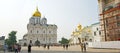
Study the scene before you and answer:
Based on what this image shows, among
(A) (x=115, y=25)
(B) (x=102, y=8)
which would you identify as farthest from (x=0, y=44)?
(B) (x=102, y=8)

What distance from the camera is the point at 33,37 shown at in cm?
10169

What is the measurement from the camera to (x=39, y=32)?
10250 cm

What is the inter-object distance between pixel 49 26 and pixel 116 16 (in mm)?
59162

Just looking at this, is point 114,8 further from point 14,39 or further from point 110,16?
point 14,39

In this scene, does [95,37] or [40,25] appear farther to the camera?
[40,25]

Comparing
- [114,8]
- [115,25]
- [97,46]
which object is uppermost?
[114,8]

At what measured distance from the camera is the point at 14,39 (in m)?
90.0

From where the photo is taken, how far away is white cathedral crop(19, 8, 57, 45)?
101 metres

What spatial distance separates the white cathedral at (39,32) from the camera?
101375 millimetres

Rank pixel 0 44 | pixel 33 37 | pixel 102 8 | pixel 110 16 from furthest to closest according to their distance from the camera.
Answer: pixel 33 37, pixel 102 8, pixel 110 16, pixel 0 44

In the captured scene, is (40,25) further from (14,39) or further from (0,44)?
(0,44)

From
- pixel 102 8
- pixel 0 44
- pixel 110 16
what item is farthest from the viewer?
pixel 102 8

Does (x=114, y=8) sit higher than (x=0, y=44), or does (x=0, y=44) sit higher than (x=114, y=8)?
(x=114, y=8)

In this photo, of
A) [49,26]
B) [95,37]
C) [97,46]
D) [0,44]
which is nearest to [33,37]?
[49,26]
